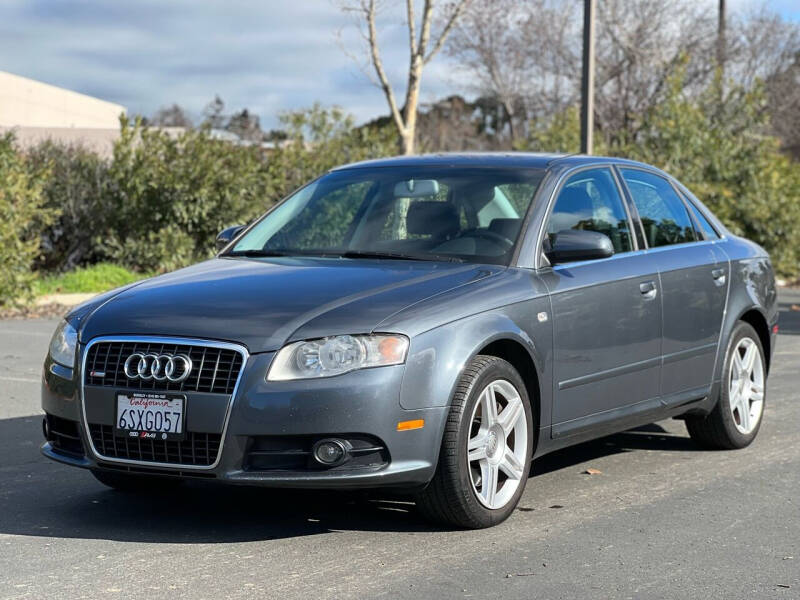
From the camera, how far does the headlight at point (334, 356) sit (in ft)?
16.3

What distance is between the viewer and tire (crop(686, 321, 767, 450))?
24.3 feet

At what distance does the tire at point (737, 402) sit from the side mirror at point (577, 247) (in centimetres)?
170

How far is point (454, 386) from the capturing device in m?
5.18

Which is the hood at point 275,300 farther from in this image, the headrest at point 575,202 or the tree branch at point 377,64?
the tree branch at point 377,64

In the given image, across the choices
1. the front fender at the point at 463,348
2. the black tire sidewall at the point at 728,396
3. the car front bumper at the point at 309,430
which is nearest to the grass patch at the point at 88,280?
the black tire sidewall at the point at 728,396

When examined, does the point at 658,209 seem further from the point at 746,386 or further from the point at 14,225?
the point at 14,225

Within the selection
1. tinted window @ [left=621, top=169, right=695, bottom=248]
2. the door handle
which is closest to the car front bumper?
the door handle

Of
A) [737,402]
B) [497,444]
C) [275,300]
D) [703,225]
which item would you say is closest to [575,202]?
[703,225]

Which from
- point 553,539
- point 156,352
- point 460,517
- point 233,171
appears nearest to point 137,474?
point 156,352

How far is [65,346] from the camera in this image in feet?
18.0

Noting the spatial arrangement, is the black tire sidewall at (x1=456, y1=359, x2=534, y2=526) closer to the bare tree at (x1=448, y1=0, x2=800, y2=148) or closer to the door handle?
the door handle

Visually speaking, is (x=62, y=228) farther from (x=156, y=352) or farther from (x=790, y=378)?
(x=156, y=352)

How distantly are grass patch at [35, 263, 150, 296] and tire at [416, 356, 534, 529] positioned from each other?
12.5 m

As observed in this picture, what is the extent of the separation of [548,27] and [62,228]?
25037mm
